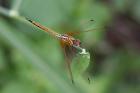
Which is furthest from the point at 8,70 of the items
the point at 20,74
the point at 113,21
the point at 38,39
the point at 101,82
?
the point at 113,21

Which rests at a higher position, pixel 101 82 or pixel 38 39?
pixel 38 39

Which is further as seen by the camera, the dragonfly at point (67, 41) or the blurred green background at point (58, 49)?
the blurred green background at point (58, 49)

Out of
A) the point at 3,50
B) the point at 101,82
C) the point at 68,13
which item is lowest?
the point at 101,82

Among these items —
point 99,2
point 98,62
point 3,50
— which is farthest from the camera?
point 98,62

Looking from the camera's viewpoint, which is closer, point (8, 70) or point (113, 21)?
point (8, 70)

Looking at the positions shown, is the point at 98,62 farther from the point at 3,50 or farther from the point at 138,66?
the point at 3,50

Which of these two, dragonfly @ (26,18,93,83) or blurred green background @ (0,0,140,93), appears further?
blurred green background @ (0,0,140,93)

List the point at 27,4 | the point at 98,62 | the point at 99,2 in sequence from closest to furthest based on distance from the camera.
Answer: the point at 27,4
the point at 99,2
the point at 98,62
